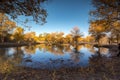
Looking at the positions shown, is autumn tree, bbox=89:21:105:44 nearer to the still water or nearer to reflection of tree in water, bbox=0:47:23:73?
the still water

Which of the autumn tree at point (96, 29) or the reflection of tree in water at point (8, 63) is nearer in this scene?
the reflection of tree in water at point (8, 63)

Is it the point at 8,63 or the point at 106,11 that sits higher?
the point at 106,11

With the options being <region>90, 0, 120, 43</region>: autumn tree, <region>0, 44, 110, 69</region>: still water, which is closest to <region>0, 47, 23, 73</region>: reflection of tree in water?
<region>0, 44, 110, 69</region>: still water

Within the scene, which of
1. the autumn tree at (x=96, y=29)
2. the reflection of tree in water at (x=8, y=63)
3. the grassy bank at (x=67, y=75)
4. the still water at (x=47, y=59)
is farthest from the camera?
the autumn tree at (x=96, y=29)

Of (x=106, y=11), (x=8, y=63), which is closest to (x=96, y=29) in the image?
(x=106, y=11)

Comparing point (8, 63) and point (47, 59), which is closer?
point (8, 63)

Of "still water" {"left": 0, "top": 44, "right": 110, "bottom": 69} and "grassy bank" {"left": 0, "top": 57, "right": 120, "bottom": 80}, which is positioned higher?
"grassy bank" {"left": 0, "top": 57, "right": 120, "bottom": 80}

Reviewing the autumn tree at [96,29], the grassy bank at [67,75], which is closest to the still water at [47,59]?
the grassy bank at [67,75]

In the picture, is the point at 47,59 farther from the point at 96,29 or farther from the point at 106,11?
the point at 96,29

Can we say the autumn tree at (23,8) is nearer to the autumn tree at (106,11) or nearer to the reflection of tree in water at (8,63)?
the reflection of tree in water at (8,63)

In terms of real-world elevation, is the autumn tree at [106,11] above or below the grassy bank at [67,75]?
above

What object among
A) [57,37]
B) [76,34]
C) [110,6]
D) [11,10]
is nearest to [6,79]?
[11,10]

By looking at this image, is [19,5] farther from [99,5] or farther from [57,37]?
[57,37]

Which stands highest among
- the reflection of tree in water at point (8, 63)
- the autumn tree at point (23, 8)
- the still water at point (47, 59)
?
the autumn tree at point (23, 8)
